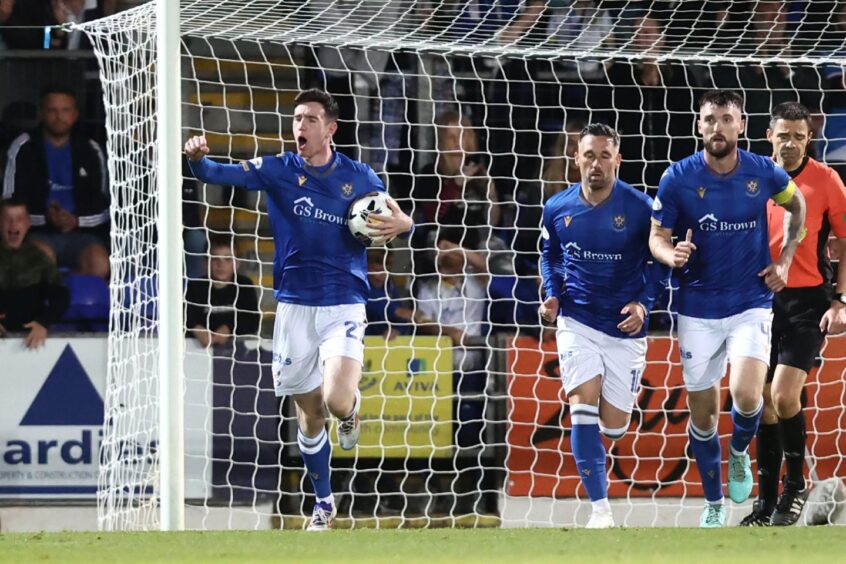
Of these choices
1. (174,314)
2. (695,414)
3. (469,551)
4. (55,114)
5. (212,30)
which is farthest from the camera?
(55,114)

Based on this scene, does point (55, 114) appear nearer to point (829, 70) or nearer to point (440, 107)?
point (440, 107)

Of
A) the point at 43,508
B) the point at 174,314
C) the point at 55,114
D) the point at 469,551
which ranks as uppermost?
the point at 55,114

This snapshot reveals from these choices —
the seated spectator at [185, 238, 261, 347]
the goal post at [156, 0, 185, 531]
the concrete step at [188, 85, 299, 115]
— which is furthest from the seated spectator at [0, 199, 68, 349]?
the goal post at [156, 0, 185, 531]

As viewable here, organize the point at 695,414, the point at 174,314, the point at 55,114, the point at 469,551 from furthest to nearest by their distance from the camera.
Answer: the point at 55,114
the point at 695,414
the point at 174,314
the point at 469,551

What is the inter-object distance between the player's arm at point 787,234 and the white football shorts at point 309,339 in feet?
6.21

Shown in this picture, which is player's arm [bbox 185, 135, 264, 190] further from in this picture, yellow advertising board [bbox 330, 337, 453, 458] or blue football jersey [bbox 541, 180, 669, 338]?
yellow advertising board [bbox 330, 337, 453, 458]

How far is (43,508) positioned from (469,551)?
4171 mm

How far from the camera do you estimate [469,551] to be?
17.6 feet

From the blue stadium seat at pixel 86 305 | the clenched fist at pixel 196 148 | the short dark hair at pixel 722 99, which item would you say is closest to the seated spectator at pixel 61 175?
the blue stadium seat at pixel 86 305

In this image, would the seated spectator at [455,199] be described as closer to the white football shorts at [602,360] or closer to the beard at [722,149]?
the white football shorts at [602,360]

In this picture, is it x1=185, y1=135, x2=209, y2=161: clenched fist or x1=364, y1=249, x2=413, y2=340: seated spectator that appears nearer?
x1=185, y1=135, x2=209, y2=161: clenched fist

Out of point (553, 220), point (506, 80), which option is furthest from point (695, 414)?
point (506, 80)

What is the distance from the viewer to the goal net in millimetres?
8648

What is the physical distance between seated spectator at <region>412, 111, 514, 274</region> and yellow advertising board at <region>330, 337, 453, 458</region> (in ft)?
2.45
